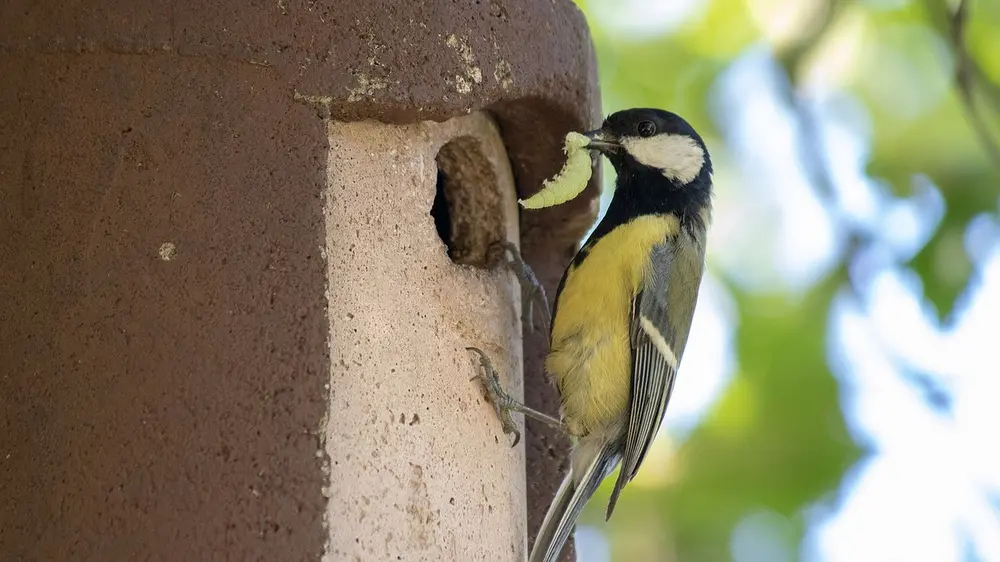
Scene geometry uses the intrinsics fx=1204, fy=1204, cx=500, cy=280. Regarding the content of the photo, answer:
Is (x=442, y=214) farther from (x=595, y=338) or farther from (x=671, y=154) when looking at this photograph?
(x=671, y=154)

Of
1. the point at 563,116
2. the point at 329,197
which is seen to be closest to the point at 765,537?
the point at 563,116

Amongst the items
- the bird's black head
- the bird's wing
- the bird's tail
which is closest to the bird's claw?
the bird's tail

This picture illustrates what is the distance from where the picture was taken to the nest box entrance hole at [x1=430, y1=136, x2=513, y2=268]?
2.79 metres

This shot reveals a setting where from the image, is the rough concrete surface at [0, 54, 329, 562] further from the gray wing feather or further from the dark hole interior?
the gray wing feather

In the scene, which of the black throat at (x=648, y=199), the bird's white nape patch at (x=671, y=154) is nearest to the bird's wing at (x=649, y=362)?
the black throat at (x=648, y=199)

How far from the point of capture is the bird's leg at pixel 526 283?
2832 millimetres

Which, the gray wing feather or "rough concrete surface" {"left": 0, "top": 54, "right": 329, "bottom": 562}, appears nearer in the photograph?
"rough concrete surface" {"left": 0, "top": 54, "right": 329, "bottom": 562}

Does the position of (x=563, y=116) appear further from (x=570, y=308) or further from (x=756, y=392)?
(x=756, y=392)

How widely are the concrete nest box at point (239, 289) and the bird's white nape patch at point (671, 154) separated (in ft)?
2.27

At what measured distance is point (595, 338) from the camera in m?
2.92

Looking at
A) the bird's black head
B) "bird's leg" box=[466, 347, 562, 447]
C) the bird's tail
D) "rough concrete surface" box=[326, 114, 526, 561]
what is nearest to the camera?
"rough concrete surface" box=[326, 114, 526, 561]

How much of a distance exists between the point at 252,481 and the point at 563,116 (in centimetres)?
119

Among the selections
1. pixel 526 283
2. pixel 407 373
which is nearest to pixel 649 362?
pixel 526 283

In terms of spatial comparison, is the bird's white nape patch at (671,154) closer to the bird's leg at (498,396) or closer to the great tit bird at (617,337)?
the great tit bird at (617,337)
